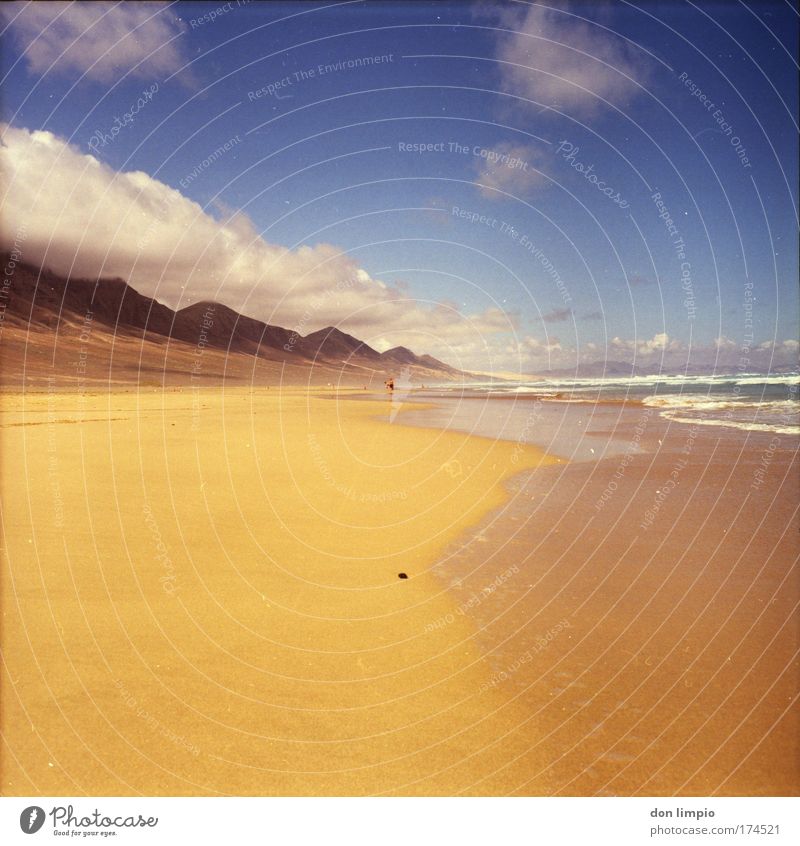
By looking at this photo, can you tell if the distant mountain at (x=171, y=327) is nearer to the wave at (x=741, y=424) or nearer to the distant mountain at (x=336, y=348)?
the distant mountain at (x=336, y=348)

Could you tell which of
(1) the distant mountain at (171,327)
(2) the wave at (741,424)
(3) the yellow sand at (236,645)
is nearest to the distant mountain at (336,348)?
(1) the distant mountain at (171,327)

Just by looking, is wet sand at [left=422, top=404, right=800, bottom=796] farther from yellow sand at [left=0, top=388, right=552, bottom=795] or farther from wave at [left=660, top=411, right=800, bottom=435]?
wave at [left=660, top=411, right=800, bottom=435]

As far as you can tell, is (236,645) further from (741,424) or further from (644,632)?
(741,424)

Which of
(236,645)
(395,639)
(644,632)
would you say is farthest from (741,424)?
(236,645)

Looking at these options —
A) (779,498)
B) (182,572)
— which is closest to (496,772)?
(182,572)

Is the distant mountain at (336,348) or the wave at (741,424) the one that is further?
the distant mountain at (336,348)
